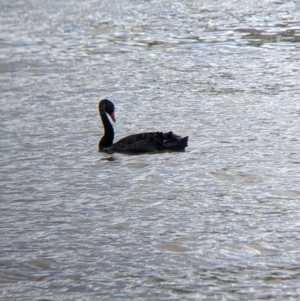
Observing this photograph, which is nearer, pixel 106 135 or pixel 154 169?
pixel 154 169

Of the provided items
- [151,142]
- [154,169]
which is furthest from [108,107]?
[154,169]

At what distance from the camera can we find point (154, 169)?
31.3 ft

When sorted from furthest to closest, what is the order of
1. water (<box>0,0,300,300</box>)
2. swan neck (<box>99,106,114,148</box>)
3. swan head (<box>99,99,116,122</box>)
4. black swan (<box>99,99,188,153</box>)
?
swan head (<box>99,99,116,122</box>), swan neck (<box>99,106,114,148</box>), black swan (<box>99,99,188,153</box>), water (<box>0,0,300,300</box>)

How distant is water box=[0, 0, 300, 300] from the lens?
21.6 ft

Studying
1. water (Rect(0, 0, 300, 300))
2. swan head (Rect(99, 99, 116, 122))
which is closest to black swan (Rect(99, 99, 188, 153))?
water (Rect(0, 0, 300, 300))

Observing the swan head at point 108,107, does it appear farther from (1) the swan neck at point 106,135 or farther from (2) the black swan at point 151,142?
(2) the black swan at point 151,142

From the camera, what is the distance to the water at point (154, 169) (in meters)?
6.60

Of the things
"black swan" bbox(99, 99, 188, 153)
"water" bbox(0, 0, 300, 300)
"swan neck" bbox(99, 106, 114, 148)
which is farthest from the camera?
"swan neck" bbox(99, 106, 114, 148)

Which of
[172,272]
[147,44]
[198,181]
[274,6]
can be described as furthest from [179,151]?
[274,6]

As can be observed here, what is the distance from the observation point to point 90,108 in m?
12.5

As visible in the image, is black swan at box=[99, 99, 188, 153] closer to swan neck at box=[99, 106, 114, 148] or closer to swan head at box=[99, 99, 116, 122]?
swan neck at box=[99, 106, 114, 148]

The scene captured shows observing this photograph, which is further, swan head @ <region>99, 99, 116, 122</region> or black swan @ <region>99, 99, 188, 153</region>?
swan head @ <region>99, 99, 116, 122</region>

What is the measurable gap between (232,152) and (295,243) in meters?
3.02

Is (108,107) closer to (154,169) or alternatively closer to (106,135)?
(106,135)
